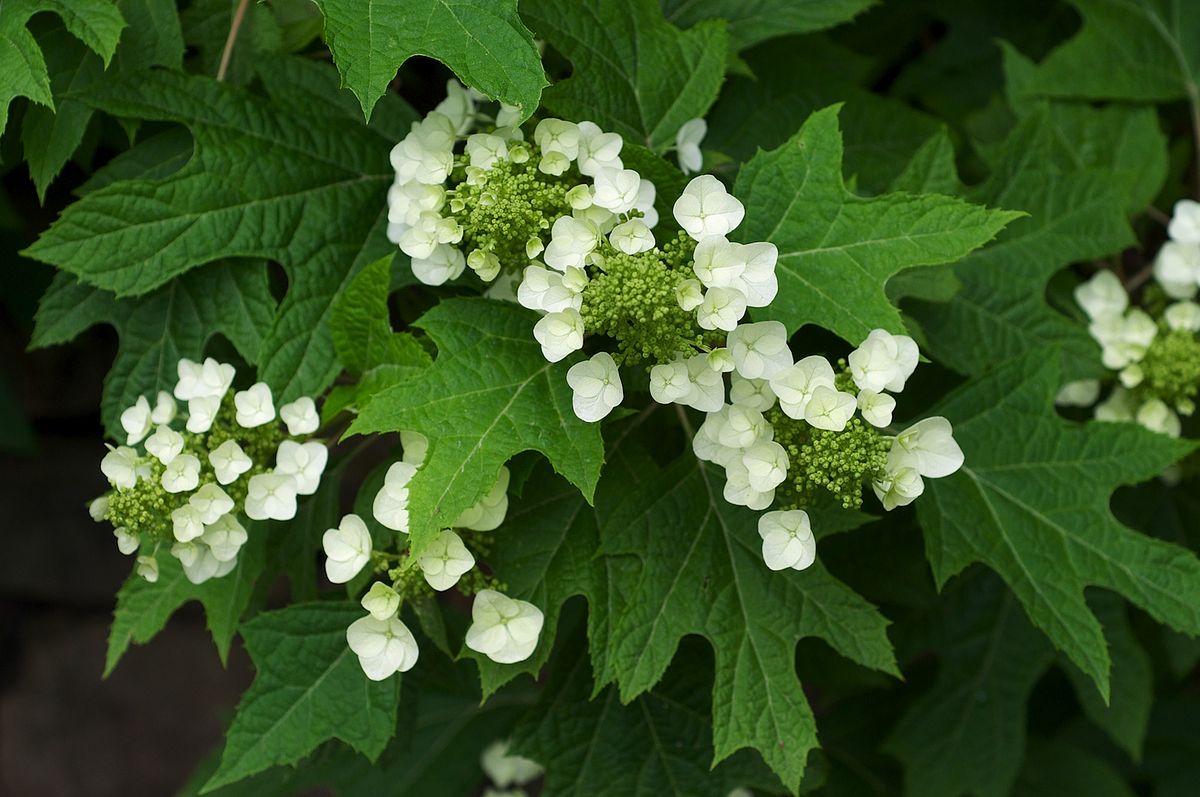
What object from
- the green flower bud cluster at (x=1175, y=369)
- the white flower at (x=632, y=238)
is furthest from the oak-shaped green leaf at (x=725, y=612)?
the green flower bud cluster at (x=1175, y=369)

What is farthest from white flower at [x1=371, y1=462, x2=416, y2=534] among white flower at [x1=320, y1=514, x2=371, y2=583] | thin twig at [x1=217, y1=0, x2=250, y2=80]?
thin twig at [x1=217, y1=0, x2=250, y2=80]

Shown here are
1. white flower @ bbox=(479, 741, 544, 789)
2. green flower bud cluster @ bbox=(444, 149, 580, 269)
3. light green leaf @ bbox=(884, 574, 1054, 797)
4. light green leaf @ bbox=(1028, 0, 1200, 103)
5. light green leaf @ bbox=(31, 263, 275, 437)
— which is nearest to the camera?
green flower bud cluster @ bbox=(444, 149, 580, 269)

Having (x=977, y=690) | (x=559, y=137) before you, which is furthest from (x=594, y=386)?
(x=977, y=690)

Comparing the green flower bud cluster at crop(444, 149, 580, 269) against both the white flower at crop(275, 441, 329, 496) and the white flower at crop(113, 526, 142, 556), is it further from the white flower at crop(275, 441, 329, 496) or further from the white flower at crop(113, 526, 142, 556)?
the white flower at crop(113, 526, 142, 556)

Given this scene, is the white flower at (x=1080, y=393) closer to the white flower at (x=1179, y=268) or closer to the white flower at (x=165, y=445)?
the white flower at (x=1179, y=268)

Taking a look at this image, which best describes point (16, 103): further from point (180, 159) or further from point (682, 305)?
point (682, 305)

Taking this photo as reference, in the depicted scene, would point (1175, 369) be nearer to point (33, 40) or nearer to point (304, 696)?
point (304, 696)

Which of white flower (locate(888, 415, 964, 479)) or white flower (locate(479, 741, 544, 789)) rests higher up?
white flower (locate(888, 415, 964, 479))
